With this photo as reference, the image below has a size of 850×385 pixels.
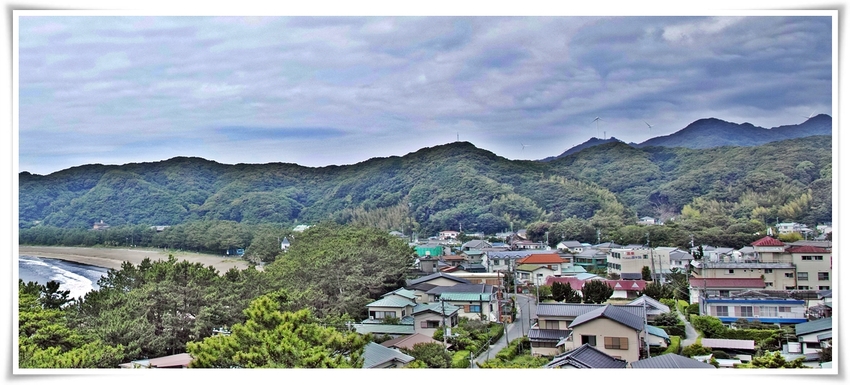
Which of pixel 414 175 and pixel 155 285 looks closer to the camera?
pixel 155 285

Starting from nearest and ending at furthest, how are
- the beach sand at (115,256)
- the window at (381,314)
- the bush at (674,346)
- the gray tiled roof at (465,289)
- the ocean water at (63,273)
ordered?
the bush at (674,346) → the ocean water at (63,273) → the window at (381,314) → the gray tiled roof at (465,289) → the beach sand at (115,256)

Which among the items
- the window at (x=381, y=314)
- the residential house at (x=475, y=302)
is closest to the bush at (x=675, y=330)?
the residential house at (x=475, y=302)

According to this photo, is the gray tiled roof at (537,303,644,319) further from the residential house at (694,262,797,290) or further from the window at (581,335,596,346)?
the residential house at (694,262,797,290)

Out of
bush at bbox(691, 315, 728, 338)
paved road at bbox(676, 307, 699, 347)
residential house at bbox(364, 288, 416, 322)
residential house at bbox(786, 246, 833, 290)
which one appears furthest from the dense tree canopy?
residential house at bbox(786, 246, 833, 290)

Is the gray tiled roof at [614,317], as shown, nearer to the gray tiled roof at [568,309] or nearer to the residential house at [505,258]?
the gray tiled roof at [568,309]
